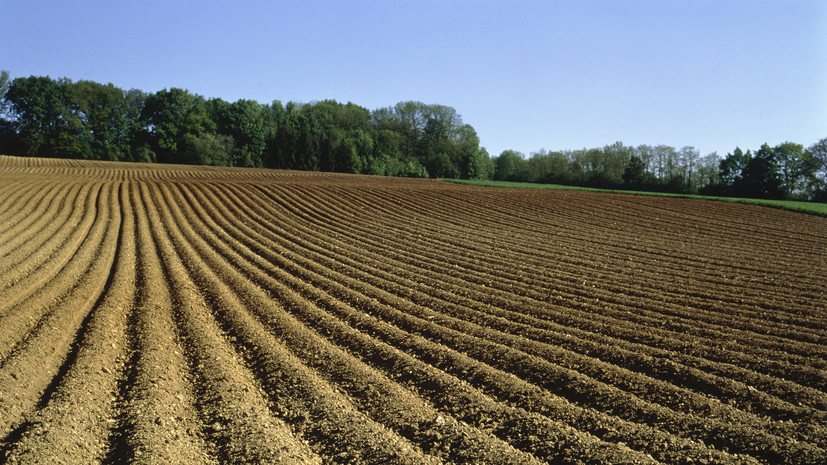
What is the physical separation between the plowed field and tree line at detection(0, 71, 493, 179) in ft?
171

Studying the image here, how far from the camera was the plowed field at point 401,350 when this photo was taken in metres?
4.39

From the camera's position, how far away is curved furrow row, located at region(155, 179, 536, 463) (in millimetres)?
4277

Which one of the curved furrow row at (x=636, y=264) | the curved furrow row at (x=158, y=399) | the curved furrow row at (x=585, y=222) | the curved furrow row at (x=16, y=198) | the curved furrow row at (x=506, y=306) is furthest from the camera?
the curved furrow row at (x=585, y=222)

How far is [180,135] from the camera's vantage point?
7175 cm

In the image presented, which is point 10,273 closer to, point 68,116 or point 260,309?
point 260,309

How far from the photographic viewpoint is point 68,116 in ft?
216

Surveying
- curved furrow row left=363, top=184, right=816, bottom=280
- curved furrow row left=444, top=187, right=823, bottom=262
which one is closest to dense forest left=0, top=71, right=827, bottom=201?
curved furrow row left=444, top=187, right=823, bottom=262

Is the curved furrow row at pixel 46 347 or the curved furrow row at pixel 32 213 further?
the curved furrow row at pixel 32 213

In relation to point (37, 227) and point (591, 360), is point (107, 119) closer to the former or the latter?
point (37, 227)

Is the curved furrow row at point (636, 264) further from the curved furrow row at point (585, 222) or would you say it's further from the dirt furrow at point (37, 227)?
the dirt furrow at point (37, 227)

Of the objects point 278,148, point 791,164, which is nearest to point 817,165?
point 791,164

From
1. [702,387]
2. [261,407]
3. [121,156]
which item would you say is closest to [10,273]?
[261,407]

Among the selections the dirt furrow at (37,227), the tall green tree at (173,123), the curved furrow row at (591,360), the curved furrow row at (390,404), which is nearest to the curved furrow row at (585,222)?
the curved furrow row at (591,360)

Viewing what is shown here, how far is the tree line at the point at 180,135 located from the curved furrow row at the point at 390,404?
59224mm
